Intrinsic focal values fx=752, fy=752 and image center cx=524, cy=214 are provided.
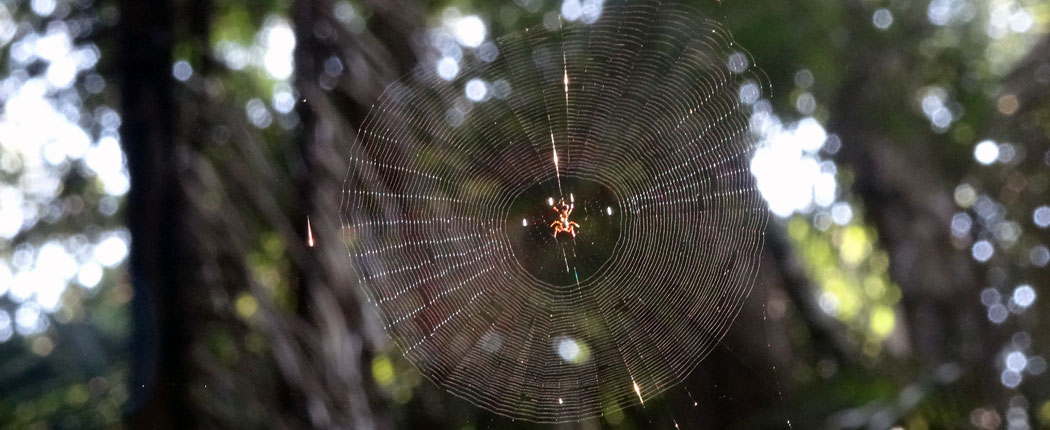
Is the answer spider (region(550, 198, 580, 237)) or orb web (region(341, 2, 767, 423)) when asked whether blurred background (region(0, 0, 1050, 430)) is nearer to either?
orb web (region(341, 2, 767, 423))

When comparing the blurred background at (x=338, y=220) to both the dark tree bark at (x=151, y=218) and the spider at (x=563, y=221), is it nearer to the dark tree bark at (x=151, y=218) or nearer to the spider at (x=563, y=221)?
the dark tree bark at (x=151, y=218)

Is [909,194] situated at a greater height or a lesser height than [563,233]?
greater

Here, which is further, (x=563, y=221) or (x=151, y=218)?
(x=563, y=221)

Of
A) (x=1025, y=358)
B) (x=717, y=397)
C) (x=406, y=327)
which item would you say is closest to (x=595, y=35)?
(x=406, y=327)

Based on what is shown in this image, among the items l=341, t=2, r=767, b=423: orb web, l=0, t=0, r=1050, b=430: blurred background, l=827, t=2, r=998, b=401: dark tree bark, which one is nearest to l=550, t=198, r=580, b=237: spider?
l=341, t=2, r=767, b=423: orb web

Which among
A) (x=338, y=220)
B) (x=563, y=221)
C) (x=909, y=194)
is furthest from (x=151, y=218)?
(x=909, y=194)

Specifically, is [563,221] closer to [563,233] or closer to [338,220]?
[563,233]

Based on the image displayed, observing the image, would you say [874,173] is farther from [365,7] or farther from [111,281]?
[111,281]
